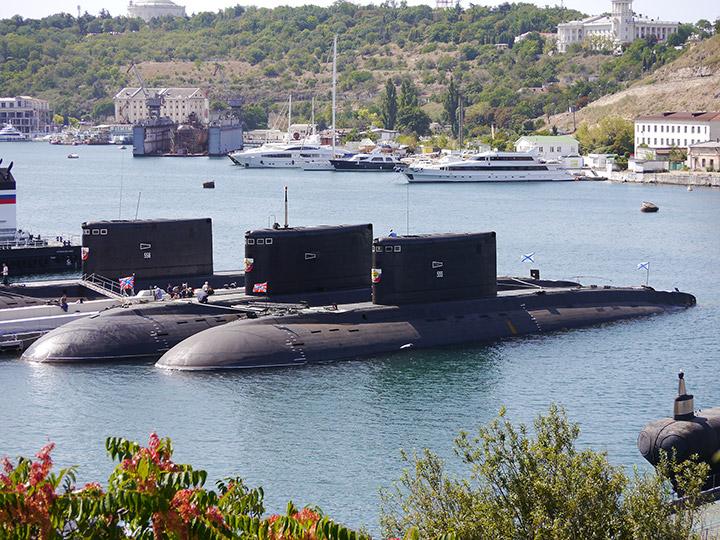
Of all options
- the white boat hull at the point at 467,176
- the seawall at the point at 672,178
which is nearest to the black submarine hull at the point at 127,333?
the white boat hull at the point at 467,176

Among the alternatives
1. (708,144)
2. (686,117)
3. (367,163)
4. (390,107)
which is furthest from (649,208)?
(390,107)

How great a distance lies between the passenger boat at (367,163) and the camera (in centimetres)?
13012

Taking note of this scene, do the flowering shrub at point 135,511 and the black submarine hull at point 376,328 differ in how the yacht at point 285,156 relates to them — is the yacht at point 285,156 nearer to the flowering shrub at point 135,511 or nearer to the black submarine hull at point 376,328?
the black submarine hull at point 376,328

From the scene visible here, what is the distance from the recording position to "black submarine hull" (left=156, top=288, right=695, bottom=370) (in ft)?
101

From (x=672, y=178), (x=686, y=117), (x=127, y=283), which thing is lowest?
(x=127, y=283)

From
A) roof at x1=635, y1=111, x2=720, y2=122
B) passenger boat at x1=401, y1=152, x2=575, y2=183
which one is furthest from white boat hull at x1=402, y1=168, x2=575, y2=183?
roof at x1=635, y1=111, x2=720, y2=122

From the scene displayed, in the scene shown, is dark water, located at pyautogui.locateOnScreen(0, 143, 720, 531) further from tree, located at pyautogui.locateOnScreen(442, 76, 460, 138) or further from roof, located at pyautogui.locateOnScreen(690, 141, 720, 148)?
tree, located at pyautogui.locateOnScreen(442, 76, 460, 138)

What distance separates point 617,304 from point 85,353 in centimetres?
1912

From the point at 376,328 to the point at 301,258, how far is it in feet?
10.8

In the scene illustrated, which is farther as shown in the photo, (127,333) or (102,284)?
(102,284)

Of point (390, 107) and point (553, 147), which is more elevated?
point (390, 107)

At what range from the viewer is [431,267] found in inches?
1341

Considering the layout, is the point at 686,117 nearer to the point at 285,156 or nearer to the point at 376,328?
the point at 285,156

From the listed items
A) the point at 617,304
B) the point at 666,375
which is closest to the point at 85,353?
the point at 666,375
